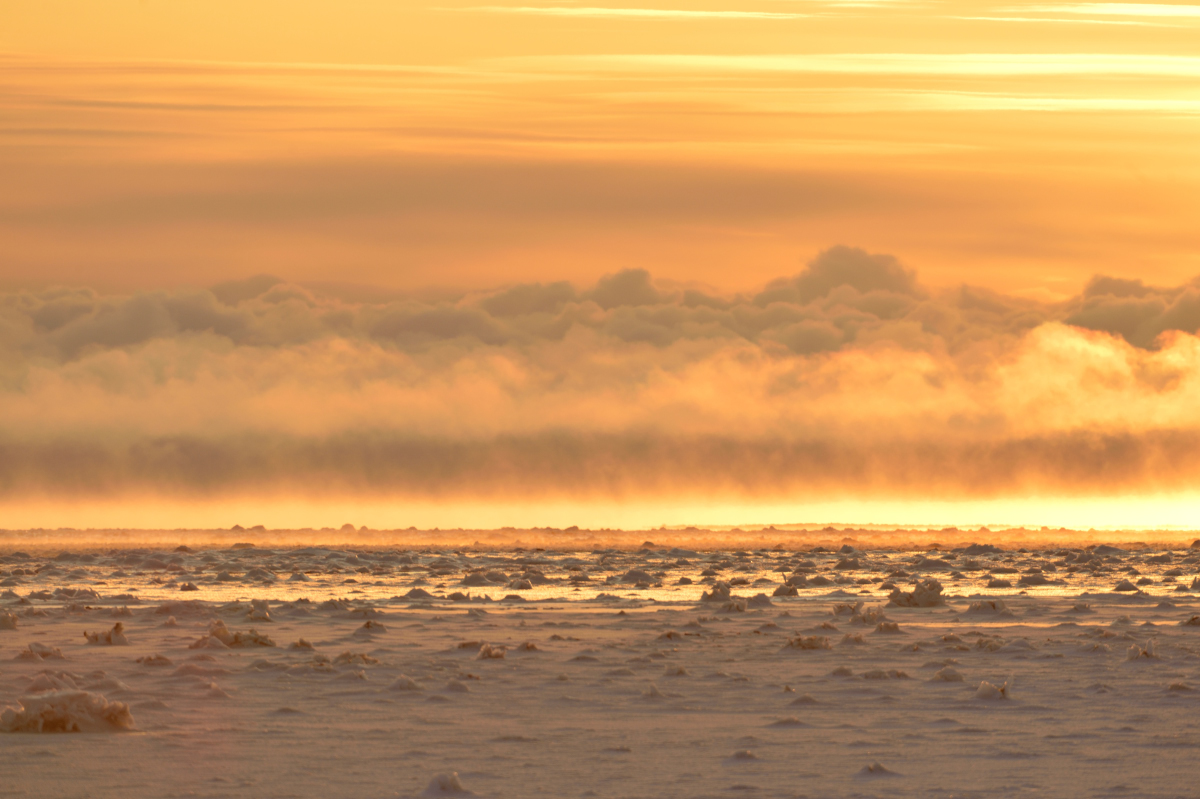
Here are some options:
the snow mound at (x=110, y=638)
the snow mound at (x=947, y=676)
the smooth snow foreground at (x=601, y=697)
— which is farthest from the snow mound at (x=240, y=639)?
the snow mound at (x=947, y=676)

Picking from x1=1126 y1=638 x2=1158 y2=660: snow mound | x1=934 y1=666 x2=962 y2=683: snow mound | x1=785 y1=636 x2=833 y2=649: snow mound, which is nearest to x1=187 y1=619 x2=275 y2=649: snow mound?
x1=785 y1=636 x2=833 y2=649: snow mound

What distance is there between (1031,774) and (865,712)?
3820 mm

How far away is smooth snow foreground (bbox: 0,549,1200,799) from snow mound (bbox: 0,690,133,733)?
25 millimetres

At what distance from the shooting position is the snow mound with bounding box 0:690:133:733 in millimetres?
14984

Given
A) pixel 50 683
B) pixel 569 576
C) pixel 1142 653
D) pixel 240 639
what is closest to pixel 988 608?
pixel 1142 653

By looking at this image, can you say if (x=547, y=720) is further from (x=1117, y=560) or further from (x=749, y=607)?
(x=1117, y=560)

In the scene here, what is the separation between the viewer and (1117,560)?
192ft

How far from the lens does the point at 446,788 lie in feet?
40.6

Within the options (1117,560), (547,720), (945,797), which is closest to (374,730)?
(547,720)

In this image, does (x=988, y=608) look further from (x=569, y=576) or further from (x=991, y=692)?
(x=569, y=576)

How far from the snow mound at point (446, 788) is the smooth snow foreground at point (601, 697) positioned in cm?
5

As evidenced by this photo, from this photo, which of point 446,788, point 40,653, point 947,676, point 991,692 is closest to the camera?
point 446,788

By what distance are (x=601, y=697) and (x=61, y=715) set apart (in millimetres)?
7066

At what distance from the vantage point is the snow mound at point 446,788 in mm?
12320
